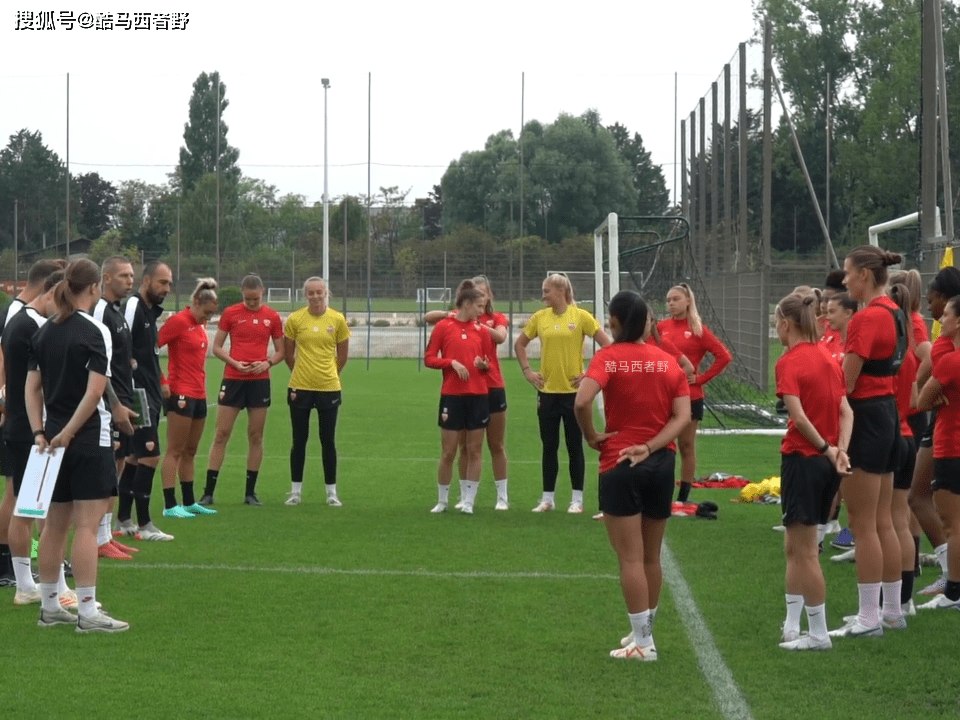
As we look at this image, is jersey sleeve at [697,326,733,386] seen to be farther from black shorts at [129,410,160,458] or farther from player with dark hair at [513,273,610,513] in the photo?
black shorts at [129,410,160,458]

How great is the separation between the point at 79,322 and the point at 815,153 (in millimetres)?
59132

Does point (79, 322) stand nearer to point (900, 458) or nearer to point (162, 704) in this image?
point (162, 704)

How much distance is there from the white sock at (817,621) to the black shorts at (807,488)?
0.44 meters

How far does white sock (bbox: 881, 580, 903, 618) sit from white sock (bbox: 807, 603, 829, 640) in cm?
68

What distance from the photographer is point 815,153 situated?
204 feet

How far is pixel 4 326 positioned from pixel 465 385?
440 centimetres

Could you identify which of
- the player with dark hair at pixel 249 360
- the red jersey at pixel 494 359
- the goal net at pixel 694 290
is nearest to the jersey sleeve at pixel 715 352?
the red jersey at pixel 494 359

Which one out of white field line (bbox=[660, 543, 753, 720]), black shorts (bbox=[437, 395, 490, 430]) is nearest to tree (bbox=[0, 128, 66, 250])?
black shorts (bbox=[437, 395, 490, 430])

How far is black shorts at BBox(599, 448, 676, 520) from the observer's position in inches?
241

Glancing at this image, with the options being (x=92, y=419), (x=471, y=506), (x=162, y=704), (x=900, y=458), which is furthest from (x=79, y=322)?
(x=471, y=506)

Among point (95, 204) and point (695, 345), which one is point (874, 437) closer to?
point (695, 345)

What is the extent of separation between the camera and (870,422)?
6.68 m

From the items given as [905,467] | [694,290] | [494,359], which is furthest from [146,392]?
[694,290]

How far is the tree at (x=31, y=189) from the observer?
1614 inches
